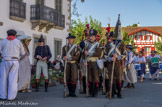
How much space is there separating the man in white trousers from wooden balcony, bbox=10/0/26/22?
11.0 metres

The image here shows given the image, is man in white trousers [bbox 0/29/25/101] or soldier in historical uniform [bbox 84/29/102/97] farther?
soldier in historical uniform [bbox 84/29/102/97]

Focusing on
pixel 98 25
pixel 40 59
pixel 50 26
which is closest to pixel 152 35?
pixel 98 25

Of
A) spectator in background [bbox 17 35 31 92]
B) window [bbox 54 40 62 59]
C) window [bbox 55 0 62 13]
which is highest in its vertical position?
window [bbox 55 0 62 13]

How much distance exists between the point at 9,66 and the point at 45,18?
14219 millimetres

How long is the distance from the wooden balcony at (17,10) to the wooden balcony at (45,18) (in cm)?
119

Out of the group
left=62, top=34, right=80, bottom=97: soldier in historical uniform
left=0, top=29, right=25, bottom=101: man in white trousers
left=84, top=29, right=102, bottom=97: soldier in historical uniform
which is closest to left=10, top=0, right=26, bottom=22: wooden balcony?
left=62, top=34, right=80, bottom=97: soldier in historical uniform

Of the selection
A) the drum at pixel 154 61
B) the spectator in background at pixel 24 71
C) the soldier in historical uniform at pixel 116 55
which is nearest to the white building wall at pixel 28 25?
the drum at pixel 154 61

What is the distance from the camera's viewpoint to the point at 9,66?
32.2ft

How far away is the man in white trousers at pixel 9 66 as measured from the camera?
31.7ft

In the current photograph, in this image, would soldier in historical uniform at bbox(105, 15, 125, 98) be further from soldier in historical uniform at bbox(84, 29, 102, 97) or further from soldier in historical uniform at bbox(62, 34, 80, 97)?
soldier in historical uniform at bbox(62, 34, 80, 97)

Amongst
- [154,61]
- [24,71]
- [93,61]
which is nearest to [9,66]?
[24,71]

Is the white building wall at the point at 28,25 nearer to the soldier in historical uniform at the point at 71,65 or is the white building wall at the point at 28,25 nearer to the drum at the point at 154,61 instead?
the drum at the point at 154,61

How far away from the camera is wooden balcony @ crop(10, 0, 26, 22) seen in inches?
811

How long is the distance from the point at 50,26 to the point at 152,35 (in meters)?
59.0
